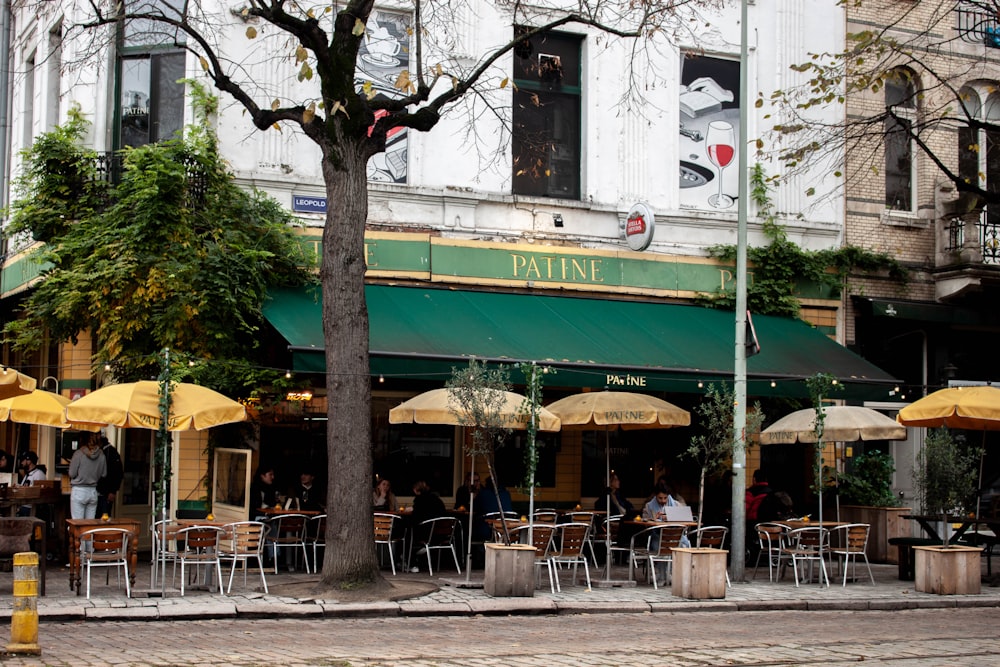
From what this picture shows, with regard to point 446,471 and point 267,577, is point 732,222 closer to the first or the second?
point 446,471

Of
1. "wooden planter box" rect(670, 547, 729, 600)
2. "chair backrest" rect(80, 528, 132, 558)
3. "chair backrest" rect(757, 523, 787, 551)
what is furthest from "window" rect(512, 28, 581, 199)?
"chair backrest" rect(80, 528, 132, 558)

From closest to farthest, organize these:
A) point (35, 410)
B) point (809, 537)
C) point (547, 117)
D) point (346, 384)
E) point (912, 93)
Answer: point (346, 384) < point (35, 410) < point (809, 537) < point (547, 117) < point (912, 93)

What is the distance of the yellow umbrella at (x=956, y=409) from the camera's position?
16.5 meters

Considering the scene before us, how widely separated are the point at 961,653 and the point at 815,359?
30.4 ft

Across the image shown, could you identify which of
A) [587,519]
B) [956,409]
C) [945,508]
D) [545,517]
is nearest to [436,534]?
[545,517]

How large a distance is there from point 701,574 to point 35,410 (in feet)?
28.9

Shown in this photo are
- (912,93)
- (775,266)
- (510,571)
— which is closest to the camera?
(510,571)

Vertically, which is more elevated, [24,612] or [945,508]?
[945,508]

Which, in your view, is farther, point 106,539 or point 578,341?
point 578,341

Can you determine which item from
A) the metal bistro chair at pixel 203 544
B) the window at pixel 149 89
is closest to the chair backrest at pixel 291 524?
the metal bistro chair at pixel 203 544

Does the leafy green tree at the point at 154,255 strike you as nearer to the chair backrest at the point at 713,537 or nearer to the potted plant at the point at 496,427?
the potted plant at the point at 496,427

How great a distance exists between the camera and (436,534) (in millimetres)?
17000

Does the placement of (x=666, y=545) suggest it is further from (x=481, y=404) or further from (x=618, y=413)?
(x=481, y=404)

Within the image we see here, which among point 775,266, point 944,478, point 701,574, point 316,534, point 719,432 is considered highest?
point 775,266
